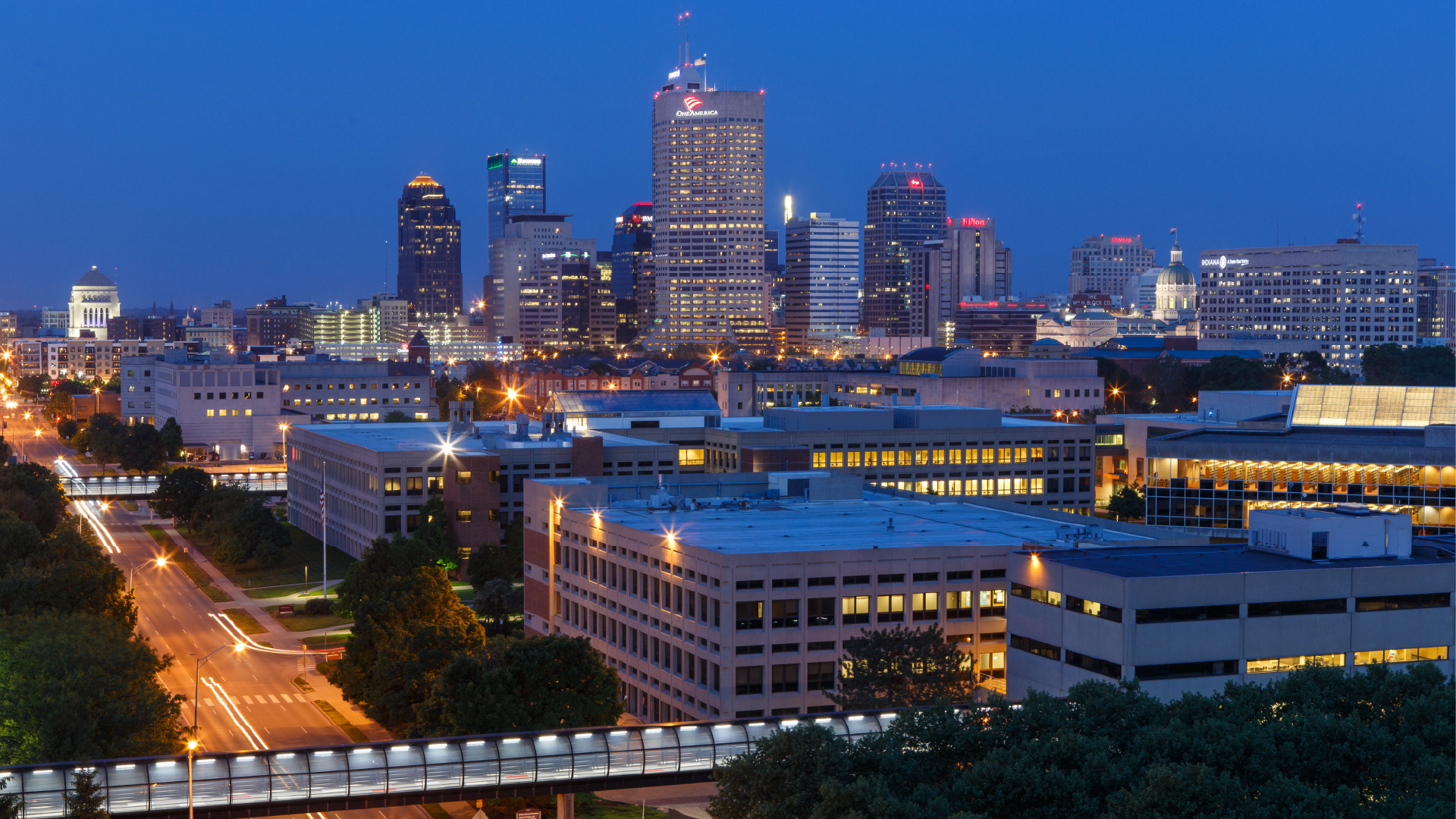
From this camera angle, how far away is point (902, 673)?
61344 millimetres

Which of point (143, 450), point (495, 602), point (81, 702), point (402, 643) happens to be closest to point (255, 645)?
point (495, 602)

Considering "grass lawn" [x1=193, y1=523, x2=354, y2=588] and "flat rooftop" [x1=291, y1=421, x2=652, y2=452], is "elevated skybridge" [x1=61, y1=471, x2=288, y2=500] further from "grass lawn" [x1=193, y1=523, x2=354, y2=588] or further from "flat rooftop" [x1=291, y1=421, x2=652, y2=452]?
"grass lawn" [x1=193, y1=523, x2=354, y2=588]

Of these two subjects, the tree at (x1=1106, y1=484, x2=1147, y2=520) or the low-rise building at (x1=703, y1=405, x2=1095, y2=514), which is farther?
the tree at (x1=1106, y1=484, x2=1147, y2=520)

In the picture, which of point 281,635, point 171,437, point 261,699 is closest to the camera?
point 261,699

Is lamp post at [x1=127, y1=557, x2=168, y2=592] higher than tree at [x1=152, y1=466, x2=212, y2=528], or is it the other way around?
tree at [x1=152, y1=466, x2=212, y2=528]

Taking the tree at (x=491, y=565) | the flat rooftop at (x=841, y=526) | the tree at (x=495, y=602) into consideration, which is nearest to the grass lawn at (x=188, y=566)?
the tree at (x=491, y=565)

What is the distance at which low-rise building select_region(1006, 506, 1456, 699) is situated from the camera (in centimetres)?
6038

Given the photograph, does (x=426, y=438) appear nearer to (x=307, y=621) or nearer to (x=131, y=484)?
(x=307, y=621)

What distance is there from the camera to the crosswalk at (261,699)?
3118 inches

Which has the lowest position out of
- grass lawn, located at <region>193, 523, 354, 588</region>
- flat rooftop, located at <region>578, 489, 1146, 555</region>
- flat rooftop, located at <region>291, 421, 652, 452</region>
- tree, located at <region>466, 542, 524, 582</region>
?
grass lawn, located at <region>193, 523, 354, 588</region>

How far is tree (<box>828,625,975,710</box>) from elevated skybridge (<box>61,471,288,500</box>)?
377ft

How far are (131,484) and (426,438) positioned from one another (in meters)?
52.4

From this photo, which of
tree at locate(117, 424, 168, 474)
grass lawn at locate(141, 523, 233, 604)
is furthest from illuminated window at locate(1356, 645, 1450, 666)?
tree at locate(117, 424, 168, 474)

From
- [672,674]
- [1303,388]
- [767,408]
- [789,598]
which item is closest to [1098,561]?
[789,598]
